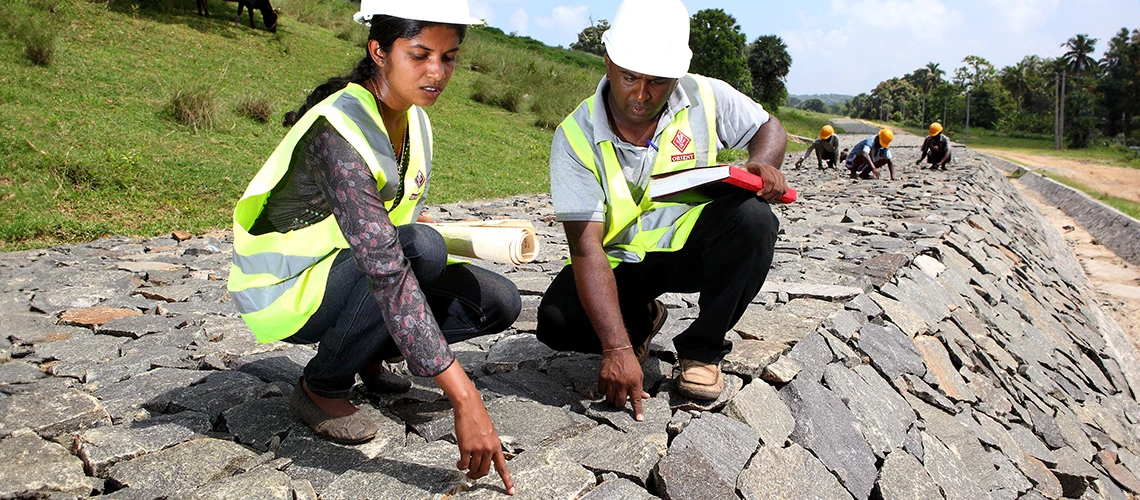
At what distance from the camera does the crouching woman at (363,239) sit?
6.04ft

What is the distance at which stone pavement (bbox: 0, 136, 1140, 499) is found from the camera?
2154 mm

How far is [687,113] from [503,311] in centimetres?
92

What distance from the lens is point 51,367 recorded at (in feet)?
9.84

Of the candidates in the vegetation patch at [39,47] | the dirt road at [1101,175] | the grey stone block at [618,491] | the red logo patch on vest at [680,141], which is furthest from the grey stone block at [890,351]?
the dirt road at [1101,175]

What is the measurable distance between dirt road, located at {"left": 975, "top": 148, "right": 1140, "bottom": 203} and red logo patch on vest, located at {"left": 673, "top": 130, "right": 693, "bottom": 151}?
18.1 meters

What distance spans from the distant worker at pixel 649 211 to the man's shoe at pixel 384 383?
20.9 inches

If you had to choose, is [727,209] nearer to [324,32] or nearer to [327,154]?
[327,154]

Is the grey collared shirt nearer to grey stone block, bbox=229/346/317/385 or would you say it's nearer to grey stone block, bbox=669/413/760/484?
grey stone block, bbox=669/413/760/484

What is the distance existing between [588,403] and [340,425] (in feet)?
2.78

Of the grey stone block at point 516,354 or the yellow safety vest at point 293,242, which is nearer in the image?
the yellow safety vest at point 293,242

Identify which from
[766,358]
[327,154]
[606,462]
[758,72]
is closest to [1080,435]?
[766,358]

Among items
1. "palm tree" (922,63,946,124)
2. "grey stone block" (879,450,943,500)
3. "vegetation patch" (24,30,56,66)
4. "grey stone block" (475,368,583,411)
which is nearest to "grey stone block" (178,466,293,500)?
"grey stone block" (475,368,583,411)

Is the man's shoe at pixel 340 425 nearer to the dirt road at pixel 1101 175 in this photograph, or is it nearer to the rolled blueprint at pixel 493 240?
the rolled blueprint at pixel 493 240

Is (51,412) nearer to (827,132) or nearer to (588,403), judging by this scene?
(588,403)
